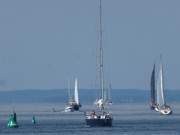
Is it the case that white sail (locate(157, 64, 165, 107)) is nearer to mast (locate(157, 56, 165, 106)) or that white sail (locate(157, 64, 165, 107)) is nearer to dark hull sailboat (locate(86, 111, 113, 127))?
mast (locate(157, 56, 165, 106))

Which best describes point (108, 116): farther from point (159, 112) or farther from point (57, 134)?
point (159, 112)

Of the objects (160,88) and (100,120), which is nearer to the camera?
(100,120)

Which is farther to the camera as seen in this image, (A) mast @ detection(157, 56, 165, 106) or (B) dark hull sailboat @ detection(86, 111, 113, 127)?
(A) mast @ detection(157, 56, 165, 106)

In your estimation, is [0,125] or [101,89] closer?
[101,89]

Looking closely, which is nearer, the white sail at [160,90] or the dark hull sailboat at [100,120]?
the dark hull sailboat at [100,120]

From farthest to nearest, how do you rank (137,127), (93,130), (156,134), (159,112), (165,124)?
(159,112), (165,124), (137,127), (93,130), (156,134)

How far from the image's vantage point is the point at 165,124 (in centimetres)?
16300

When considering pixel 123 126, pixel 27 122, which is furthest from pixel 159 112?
pixel 123 126

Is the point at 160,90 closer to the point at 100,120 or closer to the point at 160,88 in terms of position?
the point at 160,88

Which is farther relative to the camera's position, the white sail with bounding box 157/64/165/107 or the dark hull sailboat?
the white sail with bounding box 157/64/165/107

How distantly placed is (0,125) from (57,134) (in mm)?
29187

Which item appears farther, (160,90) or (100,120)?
(160,90)

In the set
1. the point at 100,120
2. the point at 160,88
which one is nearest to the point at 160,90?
the point at 160,88

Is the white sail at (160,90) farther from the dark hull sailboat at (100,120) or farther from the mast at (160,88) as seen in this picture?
the dark hull sailboat at (100,120)
